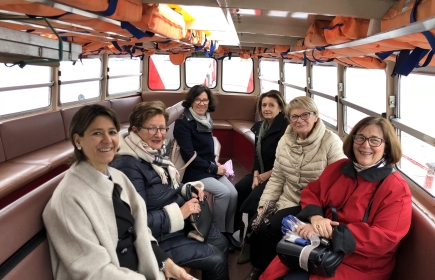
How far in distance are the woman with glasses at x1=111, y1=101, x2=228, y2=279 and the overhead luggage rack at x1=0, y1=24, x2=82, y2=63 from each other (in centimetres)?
89

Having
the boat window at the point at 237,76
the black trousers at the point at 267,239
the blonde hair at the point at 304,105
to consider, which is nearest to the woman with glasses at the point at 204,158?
the black trousers at the point at 267,239

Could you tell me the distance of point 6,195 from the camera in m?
3.59

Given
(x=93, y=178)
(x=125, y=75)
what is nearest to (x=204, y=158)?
(x=93, y=178)

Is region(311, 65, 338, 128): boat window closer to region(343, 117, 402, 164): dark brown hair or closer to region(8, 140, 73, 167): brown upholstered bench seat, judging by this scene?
region(343, 117, 402, 164): dark brown hair

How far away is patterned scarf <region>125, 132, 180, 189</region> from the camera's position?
2295 millimetres

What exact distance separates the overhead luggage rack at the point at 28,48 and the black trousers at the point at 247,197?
215cm

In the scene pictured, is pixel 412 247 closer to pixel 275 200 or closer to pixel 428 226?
pixel 428 226

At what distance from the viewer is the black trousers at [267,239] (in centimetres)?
267

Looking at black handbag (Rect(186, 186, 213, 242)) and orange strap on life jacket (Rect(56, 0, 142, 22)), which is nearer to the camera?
orange strap on life jacket (Rect(56, 0, 142, 22))

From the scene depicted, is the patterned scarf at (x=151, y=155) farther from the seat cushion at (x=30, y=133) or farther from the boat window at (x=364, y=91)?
the seat cushion at (x=30, y=133)

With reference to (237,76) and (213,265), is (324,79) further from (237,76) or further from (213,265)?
(237,76)

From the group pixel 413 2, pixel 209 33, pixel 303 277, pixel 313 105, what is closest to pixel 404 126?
pixel 313 105

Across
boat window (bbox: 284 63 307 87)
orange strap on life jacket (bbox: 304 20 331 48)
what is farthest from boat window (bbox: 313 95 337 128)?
orange strap on life jacket (bbox: 304 20 331 48)

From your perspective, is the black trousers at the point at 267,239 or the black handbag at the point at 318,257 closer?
the black handbag at the point at 318,257
